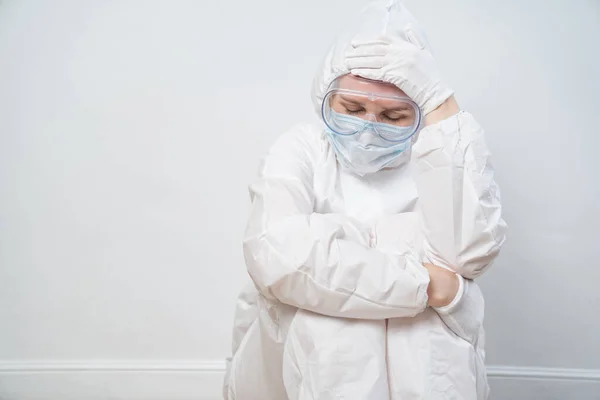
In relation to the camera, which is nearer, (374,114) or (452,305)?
(452,305)

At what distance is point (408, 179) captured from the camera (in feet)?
4.82

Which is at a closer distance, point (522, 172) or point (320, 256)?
point (320, 256)

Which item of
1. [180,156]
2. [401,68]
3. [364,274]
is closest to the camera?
[364,274]

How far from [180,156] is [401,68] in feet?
Answer: 2.74

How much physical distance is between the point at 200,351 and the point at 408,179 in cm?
93

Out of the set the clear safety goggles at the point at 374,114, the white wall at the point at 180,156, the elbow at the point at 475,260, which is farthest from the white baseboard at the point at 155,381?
the clear safety goggles at the point at 374,114

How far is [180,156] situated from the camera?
184 cm

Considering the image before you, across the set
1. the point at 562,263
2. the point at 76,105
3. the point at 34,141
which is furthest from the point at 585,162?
the point at 34,141

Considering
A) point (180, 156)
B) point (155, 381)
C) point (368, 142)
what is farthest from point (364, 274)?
point (155, 381)

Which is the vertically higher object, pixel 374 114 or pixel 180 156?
pixel 374 114

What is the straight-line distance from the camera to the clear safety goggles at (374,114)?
4.31ft

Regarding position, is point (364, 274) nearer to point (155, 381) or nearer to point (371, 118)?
point (371, 118)

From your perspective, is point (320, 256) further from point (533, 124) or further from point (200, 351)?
point (533, 124)

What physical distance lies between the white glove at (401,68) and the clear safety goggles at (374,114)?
34 millimetres
